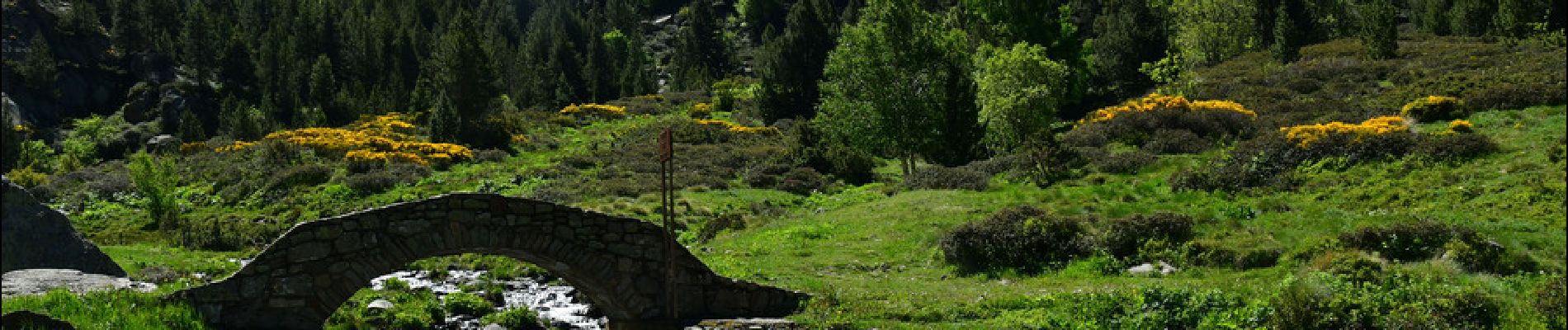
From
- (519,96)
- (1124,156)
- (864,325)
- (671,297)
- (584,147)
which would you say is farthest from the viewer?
(519,96)

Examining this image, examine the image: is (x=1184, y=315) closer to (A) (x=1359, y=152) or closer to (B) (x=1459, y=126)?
(A) (x=1359, y=152)

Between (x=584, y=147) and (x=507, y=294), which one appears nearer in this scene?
(x=507, y=294)

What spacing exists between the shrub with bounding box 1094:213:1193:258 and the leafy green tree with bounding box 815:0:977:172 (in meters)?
17.8

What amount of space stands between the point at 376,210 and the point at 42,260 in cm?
801

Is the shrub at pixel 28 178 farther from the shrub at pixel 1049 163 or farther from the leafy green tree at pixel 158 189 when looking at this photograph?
the shrub at pixel 1049 163

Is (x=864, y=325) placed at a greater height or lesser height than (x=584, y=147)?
lesser

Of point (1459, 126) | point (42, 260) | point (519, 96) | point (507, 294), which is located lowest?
point (507, 294)

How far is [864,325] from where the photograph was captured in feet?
52.6

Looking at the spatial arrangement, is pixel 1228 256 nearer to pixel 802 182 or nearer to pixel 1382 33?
pixel 802 182

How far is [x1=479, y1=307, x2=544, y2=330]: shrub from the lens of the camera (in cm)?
2134

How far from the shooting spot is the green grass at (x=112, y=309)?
1334cm

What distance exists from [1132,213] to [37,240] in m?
22.4

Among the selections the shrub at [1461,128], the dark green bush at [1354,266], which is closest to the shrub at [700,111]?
the shrub at [1461,128]

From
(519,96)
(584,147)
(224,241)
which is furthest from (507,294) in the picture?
(519,96)
